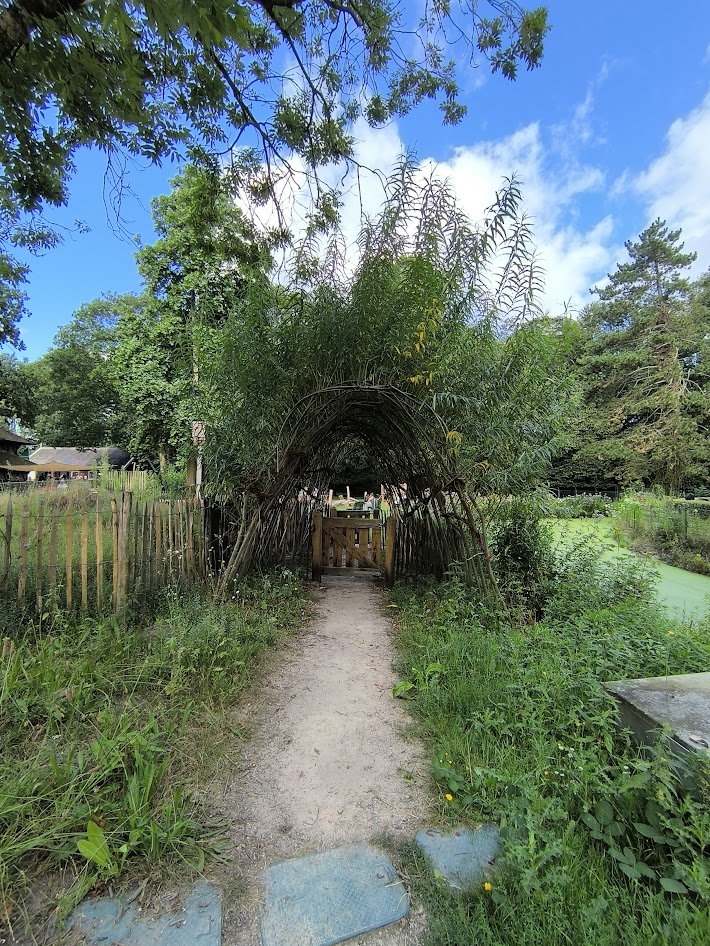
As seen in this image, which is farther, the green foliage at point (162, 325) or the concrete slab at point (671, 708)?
the green foliage at point (162, 325)

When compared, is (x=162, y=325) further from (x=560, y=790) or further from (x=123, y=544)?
(x=560, y=790)

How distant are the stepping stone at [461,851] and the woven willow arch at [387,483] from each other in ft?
8.14

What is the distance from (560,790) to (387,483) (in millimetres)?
5637

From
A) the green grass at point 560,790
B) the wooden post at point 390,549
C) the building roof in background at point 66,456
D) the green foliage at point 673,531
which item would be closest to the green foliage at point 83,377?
the building roof in background at point 66,456

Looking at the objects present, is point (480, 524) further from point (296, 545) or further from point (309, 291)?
point (296, 545)

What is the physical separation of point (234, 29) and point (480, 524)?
3859mm

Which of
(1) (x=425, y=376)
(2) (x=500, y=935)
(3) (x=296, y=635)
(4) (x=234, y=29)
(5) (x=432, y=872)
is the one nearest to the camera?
(2) (x=500, y=935)

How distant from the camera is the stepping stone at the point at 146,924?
134cm

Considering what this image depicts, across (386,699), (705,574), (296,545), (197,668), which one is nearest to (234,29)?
(197,668)

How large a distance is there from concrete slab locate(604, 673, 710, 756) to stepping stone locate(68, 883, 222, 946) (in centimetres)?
183

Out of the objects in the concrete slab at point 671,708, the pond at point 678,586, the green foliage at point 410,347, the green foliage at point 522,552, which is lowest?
the pond at point 678,586

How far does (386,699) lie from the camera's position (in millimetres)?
3016

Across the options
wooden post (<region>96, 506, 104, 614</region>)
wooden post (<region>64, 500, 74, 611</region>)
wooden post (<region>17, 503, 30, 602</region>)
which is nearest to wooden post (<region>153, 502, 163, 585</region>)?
wooden post (<region>96, 506, 104, 614</region>)

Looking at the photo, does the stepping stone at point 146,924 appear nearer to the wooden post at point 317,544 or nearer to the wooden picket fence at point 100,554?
the wooden picket fence at point 100,554
